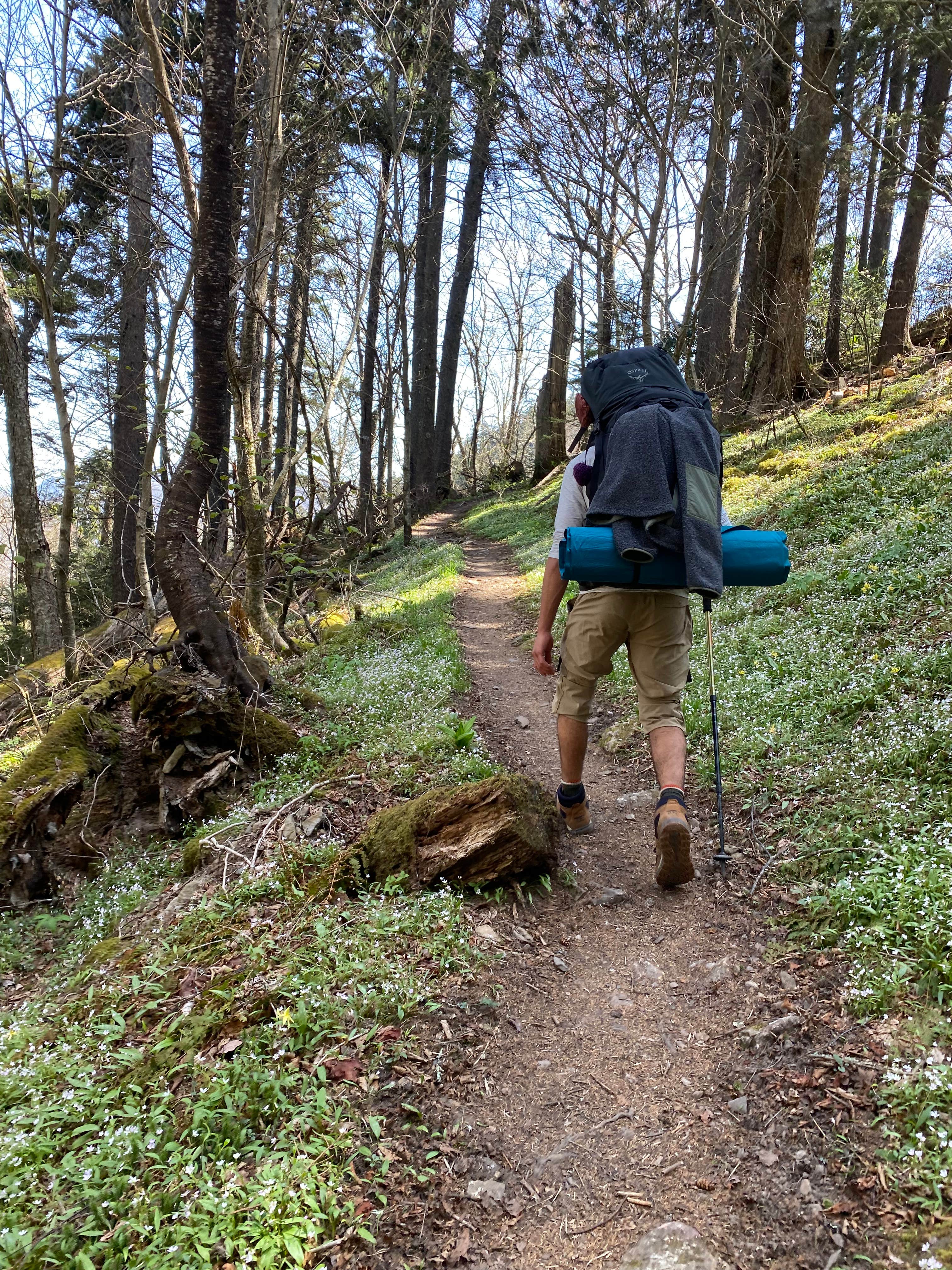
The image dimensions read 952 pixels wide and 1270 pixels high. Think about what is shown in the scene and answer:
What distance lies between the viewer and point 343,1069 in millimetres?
2523

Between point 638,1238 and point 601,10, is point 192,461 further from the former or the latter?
point 601,10

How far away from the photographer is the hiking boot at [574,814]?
13.7ft

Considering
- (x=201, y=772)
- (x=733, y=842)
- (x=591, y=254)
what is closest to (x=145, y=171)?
(x=591, y=254)

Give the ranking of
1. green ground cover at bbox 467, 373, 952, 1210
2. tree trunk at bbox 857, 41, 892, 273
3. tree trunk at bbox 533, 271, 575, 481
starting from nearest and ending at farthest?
green ground cover at bbox 467, 373, 952, 1210 → tree trunk at bbox 857, 41, 892, 273 → tree trunk at bbox 533, 271, 575, 481

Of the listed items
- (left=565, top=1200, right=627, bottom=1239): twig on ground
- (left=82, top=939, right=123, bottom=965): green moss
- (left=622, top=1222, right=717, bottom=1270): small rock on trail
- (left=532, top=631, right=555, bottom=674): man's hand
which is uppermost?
(left=532, top=631, right=555, bottom=674): man's hand

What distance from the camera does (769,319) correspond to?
44.1 feet

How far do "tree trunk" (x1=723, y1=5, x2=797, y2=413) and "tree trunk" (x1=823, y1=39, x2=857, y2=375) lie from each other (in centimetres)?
123

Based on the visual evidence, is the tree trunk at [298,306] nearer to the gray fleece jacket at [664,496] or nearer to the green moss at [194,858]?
the green moss at [194,858]

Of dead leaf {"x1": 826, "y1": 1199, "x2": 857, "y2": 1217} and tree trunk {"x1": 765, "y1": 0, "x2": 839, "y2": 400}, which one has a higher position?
tree trunk {"x1": 765, "y1": 0, "x2": 839, "y2": 400}

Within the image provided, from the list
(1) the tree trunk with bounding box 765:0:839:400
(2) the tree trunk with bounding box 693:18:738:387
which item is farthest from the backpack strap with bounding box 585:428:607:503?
(1) the tree trunk with bounding box 765:0:839:400

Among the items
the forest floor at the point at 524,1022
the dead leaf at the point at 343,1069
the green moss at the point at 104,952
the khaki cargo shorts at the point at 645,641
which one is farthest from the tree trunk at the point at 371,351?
the dead leaf at the point at 343,1069

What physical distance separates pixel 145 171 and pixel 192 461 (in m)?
8.31

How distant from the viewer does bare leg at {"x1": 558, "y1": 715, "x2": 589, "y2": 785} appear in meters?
3.88

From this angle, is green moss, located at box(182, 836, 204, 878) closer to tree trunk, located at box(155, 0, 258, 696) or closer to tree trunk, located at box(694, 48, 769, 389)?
tree trunk, located at box(155, 0, 258, 696)
